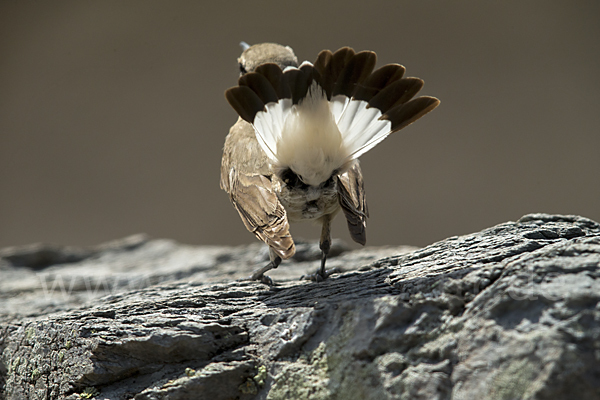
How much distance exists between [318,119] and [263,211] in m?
0.54

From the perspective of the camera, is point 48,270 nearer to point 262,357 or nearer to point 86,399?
point 86,399

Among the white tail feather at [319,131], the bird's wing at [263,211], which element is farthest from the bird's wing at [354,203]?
the bird's wing at [263,211]

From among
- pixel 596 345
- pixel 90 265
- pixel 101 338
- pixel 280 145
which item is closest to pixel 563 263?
pixel 596 345

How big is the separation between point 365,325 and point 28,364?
151 cm

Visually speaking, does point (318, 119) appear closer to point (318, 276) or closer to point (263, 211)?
point (263, 211)

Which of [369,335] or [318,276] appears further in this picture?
[318,276]

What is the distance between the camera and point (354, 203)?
2500 mm

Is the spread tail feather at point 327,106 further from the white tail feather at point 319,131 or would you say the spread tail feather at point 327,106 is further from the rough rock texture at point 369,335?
the rough rock texture at point 369,335

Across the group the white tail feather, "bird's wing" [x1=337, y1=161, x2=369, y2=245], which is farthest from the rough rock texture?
the white tail feather

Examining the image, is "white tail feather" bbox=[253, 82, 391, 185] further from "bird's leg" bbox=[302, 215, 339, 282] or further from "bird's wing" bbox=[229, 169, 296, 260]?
"bird's leg" bbox=[302, 215, 339, 282]

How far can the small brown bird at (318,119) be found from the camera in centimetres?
222

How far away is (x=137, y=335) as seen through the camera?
73.2 inches

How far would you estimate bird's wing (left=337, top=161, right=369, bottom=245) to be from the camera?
2.36 metres

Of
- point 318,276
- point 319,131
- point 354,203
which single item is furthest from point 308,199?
point 318,276
